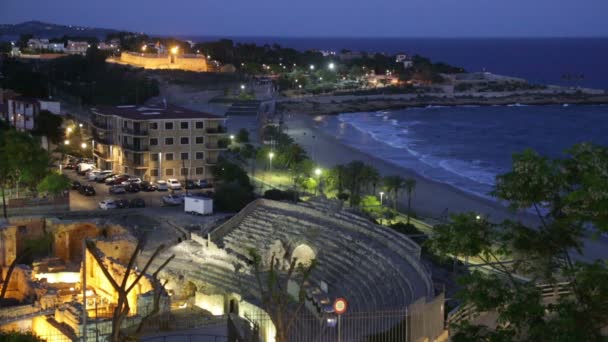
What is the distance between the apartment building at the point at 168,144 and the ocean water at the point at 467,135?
1610 cm

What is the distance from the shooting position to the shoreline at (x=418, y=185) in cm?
4188

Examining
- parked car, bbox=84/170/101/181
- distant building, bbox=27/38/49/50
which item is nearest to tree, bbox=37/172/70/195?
parked car, bbox=84/170/101/181

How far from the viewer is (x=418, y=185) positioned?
4875 cm

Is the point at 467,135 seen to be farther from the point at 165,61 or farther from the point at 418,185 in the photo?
the point at 165,61

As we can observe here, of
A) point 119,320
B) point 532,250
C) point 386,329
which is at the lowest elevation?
point 386,329

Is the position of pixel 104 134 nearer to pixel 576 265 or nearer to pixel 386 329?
pixel 386 329

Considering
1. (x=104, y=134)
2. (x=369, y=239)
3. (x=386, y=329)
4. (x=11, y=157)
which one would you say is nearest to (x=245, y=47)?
(x=104, y=134)

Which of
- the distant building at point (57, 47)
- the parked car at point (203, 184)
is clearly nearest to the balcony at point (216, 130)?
the parked car at point (203, 184)

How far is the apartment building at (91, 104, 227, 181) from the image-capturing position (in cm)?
4384

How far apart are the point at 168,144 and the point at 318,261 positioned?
21.2m

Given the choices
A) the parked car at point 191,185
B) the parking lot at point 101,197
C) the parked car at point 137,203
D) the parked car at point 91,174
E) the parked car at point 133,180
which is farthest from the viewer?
the parked car at point 91,174

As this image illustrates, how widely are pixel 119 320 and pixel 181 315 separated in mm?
7581

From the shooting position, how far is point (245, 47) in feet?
455

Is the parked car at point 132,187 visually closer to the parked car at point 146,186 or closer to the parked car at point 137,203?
the parked car at point 146,186
